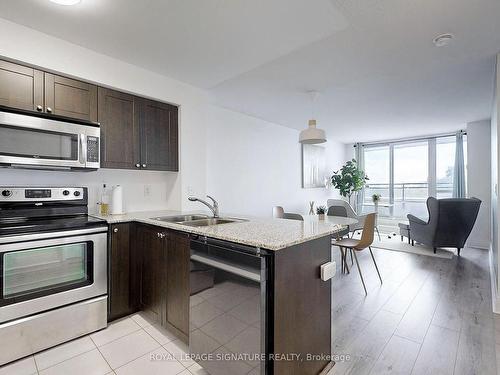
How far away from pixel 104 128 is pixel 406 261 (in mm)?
4457

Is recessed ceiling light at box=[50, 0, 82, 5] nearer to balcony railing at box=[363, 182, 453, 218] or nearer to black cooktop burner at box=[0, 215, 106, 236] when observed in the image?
black cooktop burner at box=[0, 215, 106, 236]

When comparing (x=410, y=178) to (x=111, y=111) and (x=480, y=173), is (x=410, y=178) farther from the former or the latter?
(x=111, y=111)

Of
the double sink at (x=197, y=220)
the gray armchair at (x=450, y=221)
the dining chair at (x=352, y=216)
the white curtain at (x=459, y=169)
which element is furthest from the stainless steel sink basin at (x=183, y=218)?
the white curtain at (x=459, y=169)

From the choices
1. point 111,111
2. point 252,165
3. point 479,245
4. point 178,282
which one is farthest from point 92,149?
point 479,245

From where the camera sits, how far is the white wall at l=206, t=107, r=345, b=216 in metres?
4.00

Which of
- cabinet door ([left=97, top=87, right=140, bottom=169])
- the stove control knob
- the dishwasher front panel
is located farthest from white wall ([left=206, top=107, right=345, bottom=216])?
the dishwasher front panel

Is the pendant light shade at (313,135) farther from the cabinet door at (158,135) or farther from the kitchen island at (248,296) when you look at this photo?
the kitchen island at (248,296)

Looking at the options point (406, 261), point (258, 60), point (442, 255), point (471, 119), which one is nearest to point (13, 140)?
point (258, 60)

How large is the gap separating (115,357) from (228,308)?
1.02 metres

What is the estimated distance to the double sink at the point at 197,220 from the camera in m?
2.21

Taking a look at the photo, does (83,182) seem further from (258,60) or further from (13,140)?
(258,60)

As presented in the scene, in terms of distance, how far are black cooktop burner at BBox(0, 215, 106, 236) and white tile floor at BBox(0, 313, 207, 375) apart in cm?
87

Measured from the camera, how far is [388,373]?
63.1 inches

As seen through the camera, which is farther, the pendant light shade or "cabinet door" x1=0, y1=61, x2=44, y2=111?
the pendant light shade
